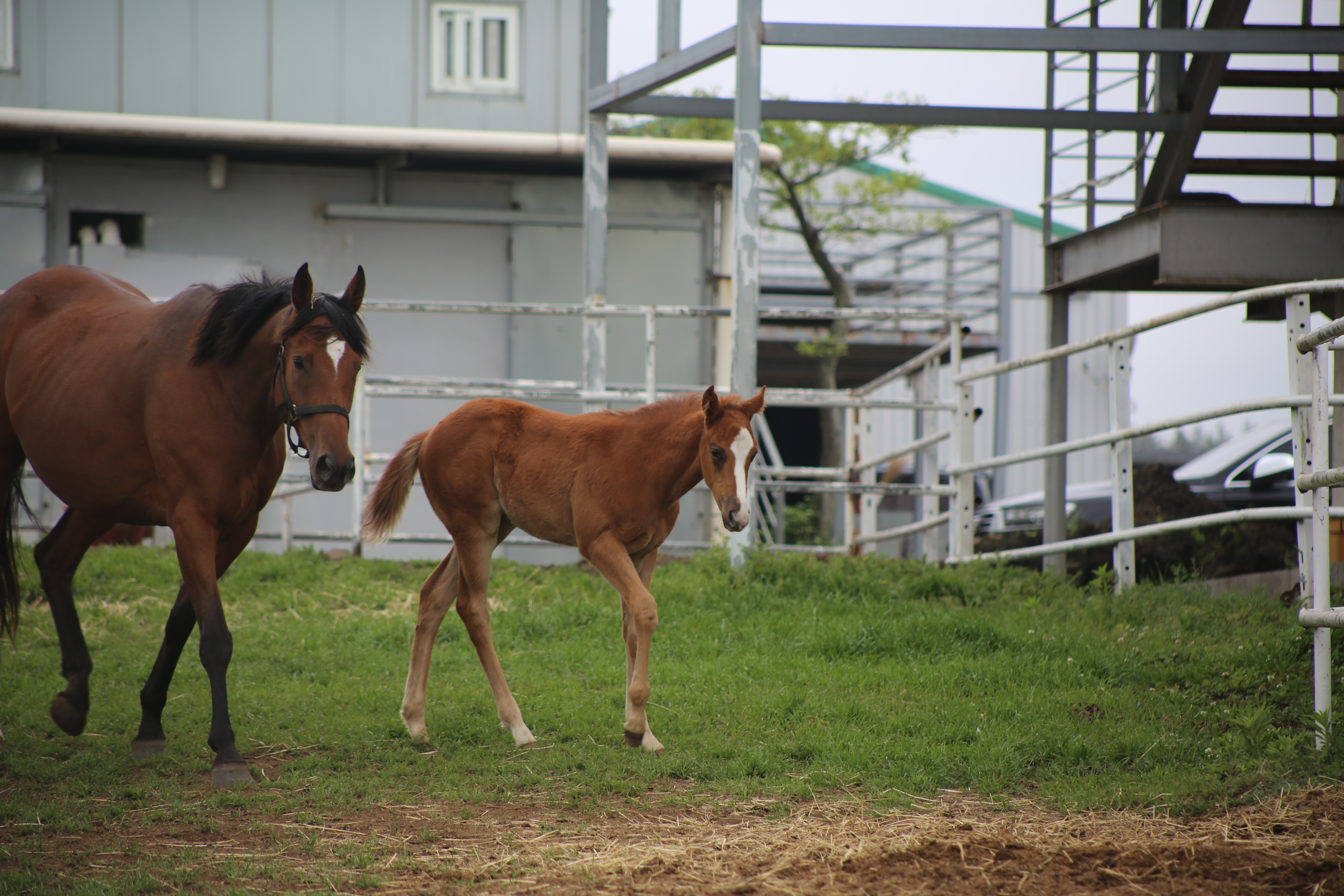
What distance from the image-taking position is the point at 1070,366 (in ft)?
80.5

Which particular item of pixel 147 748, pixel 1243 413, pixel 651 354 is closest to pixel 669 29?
pixel 651 354

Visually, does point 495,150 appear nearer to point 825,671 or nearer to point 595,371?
point 595,371

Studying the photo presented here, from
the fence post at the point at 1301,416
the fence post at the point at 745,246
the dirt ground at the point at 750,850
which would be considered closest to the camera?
the dirt ground at the point at 750,850

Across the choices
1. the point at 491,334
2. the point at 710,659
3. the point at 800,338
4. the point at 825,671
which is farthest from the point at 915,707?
the point at 800,338

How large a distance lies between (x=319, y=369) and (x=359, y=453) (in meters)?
4.22

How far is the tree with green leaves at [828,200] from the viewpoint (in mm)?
17953

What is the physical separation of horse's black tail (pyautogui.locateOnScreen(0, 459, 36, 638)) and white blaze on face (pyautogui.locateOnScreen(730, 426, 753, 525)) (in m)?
3.93

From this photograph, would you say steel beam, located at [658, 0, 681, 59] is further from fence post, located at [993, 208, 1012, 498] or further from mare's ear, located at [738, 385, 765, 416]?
fence post, located at [993, 208, 1012, 498]

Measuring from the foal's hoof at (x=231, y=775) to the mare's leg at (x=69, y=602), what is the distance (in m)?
1.17

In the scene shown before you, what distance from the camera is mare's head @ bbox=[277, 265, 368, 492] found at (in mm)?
4660

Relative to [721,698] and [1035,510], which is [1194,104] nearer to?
[721,698]

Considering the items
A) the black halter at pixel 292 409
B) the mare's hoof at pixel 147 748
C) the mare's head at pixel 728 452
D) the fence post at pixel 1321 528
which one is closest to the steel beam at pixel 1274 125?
the fence post at pixel 1321 528

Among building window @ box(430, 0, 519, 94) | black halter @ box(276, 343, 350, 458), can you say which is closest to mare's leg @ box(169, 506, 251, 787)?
black halter @ box(276, 343, 350, 458)

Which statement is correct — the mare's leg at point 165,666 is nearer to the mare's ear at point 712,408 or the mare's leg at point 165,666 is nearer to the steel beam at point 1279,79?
the mare's ear at point 712,408
